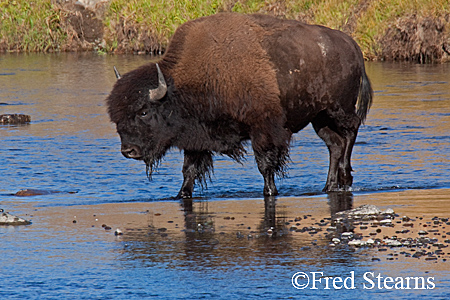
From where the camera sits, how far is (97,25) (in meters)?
30.8

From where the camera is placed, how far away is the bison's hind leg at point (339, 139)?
28.2 ft

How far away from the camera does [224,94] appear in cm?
791

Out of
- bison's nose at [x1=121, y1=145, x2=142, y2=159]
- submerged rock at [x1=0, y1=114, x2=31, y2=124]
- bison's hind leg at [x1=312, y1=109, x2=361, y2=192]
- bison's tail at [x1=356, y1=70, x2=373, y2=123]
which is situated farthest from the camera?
submerged rock at [x1=0, y1=114, x2=31, y2=124]

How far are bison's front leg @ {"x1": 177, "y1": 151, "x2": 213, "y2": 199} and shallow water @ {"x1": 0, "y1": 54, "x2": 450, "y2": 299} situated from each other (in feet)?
0.55

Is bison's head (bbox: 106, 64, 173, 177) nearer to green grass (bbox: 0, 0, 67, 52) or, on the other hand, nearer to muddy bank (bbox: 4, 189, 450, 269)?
muddy bank (bbox: 4, 189, 450, 269)

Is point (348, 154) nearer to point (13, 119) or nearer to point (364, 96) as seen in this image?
point (364, 96)

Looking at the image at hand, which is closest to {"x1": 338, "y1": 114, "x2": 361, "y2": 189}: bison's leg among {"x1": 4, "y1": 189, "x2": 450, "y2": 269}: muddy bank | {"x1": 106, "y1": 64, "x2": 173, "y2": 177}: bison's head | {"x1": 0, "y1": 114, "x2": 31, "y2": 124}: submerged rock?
{"x1": 4, "y1": 189, "x2": 450, "y2": 269}: muddy bank

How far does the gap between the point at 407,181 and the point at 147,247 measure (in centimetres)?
358

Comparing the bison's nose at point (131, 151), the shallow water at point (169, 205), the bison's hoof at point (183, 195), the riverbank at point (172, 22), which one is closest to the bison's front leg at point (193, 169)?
the bison's hoof at point (183, 195)

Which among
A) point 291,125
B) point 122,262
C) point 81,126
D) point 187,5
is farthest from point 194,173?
point 187,5

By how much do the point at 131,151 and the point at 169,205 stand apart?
2.38 ft

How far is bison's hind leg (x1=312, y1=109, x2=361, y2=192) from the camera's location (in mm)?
8609

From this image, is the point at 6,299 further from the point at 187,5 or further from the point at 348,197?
the point at 187,5

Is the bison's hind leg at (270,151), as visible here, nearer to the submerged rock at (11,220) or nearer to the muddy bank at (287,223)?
the muddy bank at (287,223)
